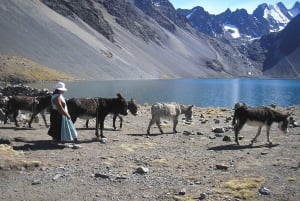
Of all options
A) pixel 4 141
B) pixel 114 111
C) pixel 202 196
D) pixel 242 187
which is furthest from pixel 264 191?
pixel 114 111

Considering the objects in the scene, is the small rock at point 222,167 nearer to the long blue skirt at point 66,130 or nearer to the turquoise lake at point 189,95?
the long blue skirt at point 66,130

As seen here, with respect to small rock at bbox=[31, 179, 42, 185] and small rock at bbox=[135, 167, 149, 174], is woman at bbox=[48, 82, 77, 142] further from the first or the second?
small rock at bbox=[31, 179, 42, 185]

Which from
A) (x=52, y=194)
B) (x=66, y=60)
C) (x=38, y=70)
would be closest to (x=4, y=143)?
(x=52, y=194)

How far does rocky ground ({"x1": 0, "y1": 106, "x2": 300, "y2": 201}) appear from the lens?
38.4 feet

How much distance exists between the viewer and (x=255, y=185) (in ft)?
40.4

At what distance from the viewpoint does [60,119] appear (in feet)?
55.7

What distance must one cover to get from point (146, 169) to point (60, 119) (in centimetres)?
493

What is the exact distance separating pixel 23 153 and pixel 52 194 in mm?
4457

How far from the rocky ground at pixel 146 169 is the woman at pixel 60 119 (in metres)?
0.43

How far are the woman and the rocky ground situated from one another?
0.43 metres

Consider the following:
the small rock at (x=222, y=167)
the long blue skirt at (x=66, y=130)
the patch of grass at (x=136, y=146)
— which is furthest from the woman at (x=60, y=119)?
the small rock at (x=222, y=167)

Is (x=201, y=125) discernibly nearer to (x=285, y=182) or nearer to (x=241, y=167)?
(x=241, y=167)

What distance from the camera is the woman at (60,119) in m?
16.5

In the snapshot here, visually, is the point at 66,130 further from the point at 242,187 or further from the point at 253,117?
the point at 253,117
